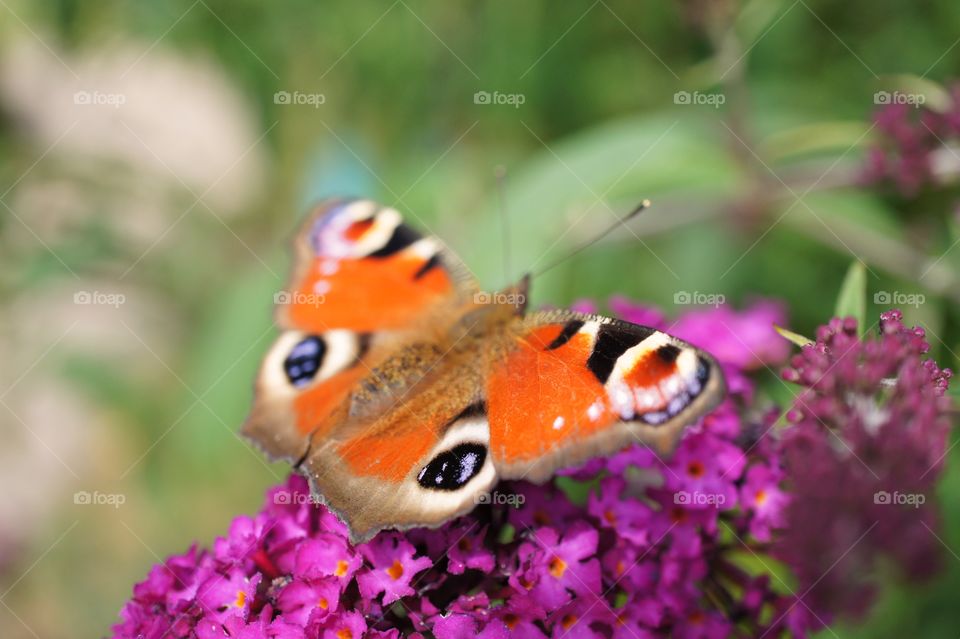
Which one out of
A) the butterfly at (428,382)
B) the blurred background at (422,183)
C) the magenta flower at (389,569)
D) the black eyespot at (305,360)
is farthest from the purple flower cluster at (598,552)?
the blurred background at (422,183)

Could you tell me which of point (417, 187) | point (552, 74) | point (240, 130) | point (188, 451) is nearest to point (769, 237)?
point (552, 74)

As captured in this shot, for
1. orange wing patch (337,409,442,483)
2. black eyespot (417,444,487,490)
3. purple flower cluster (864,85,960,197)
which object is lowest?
black eyespot (417,444,487,490)

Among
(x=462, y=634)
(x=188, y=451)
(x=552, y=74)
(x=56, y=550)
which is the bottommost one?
(x=56, y=550)

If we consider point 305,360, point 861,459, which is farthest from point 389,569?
point 861,459

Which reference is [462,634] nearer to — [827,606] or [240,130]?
[827,606]

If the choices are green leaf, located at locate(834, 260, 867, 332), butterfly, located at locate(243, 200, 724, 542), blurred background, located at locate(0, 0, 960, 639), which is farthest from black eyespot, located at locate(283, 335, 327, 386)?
green leaf, located at locate(834, 260, 867, 332)

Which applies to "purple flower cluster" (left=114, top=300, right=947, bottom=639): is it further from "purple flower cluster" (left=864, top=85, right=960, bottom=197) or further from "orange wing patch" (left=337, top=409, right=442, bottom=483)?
"purple flower cluster" (left=864, top=85, right=960, bottom=197)

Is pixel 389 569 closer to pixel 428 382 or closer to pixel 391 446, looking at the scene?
pixel 391 446
